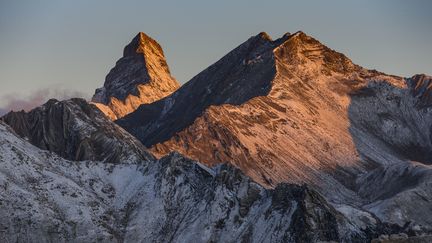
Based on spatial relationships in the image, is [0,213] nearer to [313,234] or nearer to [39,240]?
[39,240]

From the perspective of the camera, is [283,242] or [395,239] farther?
[283,242]

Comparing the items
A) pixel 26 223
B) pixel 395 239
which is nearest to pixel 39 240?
pixel 26 223

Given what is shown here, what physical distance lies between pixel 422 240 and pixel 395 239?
3179mm

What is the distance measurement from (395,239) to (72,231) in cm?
9098

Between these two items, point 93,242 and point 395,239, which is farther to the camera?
point 93,242

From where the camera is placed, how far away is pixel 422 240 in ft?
398

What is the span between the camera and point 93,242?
200 meters

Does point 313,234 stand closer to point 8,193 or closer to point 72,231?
point 72,231

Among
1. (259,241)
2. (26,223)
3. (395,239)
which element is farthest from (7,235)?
(395,239)

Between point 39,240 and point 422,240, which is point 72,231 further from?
point 422,240

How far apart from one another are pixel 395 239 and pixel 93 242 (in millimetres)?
89029

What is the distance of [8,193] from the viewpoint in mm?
199625

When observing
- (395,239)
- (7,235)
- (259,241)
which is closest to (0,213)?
(7,235)

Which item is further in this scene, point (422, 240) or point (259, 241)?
point (259, 241)
